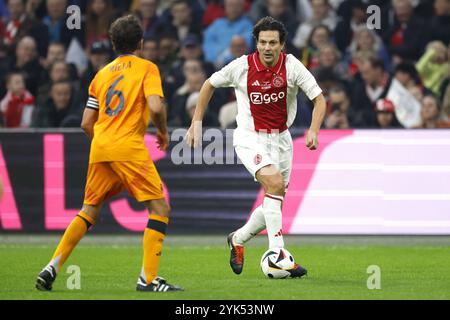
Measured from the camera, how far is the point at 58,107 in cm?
1805

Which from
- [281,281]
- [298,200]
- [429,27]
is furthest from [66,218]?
[429,27]

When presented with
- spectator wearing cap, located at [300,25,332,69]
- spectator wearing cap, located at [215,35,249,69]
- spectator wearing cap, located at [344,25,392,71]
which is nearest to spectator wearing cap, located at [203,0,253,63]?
spectator wearing cap, located at [215,35,249,69]

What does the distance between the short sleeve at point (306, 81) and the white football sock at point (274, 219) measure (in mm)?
1028

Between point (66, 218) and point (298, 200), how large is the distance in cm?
315

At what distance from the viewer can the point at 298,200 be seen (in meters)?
15.3

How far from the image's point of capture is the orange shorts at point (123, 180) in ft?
30.8

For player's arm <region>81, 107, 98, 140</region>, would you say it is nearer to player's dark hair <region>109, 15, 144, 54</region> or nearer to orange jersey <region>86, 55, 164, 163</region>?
orange jersey <region>86, 55, 164, 163</region>

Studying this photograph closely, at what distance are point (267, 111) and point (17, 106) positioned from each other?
26.9 feet

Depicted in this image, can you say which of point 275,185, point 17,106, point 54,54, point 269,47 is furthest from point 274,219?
point 54,54

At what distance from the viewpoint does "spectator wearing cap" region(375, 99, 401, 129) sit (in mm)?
17000

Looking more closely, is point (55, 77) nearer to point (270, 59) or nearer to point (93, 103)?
point (270, 59)

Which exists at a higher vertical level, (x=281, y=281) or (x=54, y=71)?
(x=54, y=71)

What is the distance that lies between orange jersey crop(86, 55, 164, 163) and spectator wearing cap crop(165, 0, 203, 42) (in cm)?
1017
